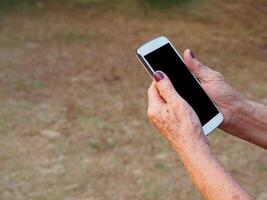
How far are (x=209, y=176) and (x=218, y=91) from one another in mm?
484

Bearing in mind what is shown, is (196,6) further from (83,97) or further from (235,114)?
(235,114)

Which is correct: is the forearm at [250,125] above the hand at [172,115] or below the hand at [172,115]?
below

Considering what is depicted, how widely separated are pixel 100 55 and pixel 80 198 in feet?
6.57

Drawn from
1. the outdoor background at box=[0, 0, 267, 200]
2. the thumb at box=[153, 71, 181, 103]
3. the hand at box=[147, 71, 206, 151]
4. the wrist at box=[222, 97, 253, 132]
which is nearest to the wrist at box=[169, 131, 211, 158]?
the hand at box=[147, 71, 206, 151]

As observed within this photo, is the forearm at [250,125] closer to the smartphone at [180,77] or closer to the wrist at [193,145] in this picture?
the smartphone at [180,77]

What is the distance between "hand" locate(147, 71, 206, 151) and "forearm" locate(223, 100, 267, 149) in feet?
1.13

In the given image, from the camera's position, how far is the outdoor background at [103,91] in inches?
128

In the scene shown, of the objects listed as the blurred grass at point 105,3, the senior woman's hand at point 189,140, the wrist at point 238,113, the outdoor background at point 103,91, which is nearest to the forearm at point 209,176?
the senior woman's hand at point 189,140

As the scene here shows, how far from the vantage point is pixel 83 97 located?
4.16 m

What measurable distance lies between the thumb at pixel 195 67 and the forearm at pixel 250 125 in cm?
15

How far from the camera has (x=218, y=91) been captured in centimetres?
184

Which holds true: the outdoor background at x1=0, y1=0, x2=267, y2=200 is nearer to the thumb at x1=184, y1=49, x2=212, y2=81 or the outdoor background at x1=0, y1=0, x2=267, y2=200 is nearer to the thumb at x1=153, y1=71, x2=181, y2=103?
the thumb at x1=184, y1=49, x2=212, y2=81

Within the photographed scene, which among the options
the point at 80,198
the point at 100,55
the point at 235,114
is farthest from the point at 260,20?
the point at 235,114

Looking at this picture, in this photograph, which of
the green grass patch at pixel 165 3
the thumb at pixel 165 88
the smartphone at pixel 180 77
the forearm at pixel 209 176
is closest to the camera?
the forearm at pixel 209 176
